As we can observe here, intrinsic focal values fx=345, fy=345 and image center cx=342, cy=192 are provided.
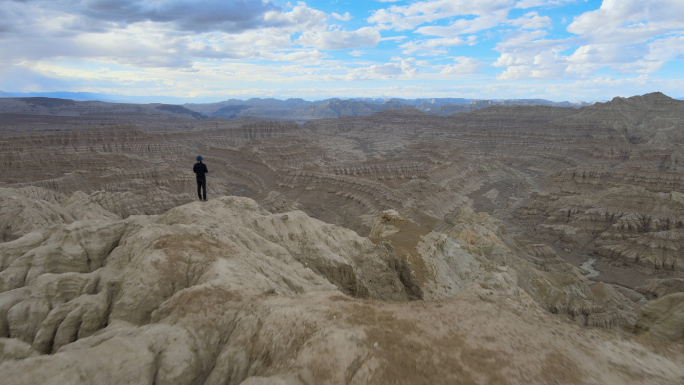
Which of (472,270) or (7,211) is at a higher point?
(7,211)

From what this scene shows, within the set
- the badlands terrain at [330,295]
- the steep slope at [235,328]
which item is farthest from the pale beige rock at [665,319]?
the steep slope at [235,328]

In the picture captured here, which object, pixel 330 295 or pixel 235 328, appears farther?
pixel 330 295

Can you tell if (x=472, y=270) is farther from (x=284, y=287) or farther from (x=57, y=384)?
(x=57, y=384)

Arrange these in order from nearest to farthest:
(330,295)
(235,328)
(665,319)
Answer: (235,328)
(330,295)
(665,319)

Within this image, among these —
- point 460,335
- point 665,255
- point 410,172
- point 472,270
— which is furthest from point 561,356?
point 410,172

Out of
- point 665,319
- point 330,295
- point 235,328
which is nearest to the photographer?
point 235,328

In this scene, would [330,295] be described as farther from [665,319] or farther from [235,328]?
[665,319]

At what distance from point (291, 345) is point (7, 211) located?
84.4 feet

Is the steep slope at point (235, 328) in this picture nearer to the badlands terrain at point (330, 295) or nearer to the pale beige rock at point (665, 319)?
the badlands terrain at point (330, 295)

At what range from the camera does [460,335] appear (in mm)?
6445

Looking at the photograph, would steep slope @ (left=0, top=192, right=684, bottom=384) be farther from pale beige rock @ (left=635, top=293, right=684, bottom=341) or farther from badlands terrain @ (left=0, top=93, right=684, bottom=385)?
pale beige rock @ (left=635, top=293, right=684, bottom=341)

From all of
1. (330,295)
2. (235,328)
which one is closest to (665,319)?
(330,295)

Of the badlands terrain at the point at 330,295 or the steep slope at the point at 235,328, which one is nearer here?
the steep slope at the point at 235,328

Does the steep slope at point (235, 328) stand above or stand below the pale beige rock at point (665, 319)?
above
